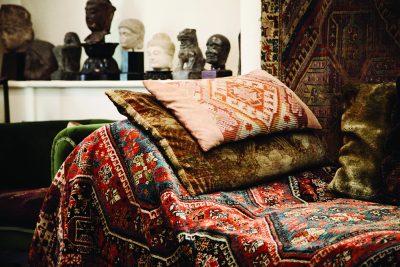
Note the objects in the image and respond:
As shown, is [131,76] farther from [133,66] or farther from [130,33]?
[130,33]

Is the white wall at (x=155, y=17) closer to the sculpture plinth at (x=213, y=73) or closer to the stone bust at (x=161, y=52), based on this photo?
the stone bust at (x=161, y=52)

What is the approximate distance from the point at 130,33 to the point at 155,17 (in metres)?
0.35

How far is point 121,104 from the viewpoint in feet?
6.95

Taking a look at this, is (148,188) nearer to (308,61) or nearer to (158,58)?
(308,61)

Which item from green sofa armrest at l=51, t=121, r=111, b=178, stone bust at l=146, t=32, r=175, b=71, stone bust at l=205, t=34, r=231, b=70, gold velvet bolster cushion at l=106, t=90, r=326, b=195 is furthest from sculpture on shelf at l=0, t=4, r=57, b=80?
gold velvet bolster cushion at l=106, t=90, r=326, b=195

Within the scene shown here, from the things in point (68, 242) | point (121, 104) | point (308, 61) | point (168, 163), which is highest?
point (308, 61)

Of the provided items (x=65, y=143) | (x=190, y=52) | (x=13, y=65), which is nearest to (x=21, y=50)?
(x=13, y=65)

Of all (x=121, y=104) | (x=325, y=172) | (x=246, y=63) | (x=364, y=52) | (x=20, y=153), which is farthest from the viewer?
(x=20, y=153)

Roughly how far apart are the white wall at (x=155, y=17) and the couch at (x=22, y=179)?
4.96ft

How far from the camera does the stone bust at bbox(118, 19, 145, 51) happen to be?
175 inches

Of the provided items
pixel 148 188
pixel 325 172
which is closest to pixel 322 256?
pixel 148 188

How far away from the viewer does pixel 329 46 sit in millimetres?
2631

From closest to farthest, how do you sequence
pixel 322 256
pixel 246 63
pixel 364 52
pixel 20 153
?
pixel 322 256, pixel 364 52, pixel 246 63, pixel 20 153

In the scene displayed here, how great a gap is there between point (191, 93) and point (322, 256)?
924 millimetres
